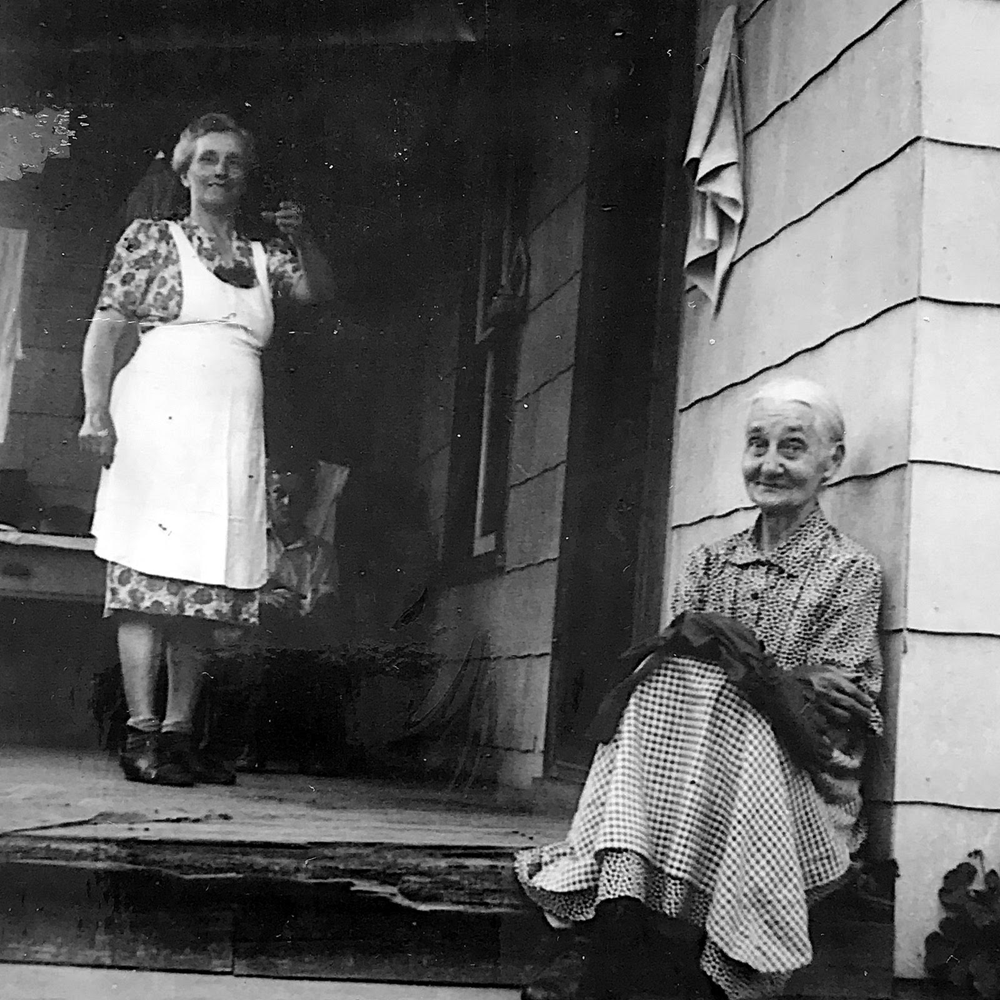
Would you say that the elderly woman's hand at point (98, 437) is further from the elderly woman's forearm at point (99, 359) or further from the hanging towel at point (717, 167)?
the hanging towel at point (717, 167)

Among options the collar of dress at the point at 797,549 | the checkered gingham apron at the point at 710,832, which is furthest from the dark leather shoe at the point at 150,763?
the collar of dress at the point at 797,549

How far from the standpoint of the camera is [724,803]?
8.07 feet

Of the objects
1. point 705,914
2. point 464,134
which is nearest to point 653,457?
point 464,134

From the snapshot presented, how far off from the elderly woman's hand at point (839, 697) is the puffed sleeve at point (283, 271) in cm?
148

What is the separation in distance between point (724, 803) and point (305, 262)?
5.26ft

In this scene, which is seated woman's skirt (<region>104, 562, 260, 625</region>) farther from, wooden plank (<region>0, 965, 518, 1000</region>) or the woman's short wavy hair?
the woman's short wavy hair

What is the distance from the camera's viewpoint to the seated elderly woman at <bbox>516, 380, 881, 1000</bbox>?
2406 millimetres

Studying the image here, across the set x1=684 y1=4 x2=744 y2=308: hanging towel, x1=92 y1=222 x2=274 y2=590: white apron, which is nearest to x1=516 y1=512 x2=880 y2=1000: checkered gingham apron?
x1=92 y1=222 x2=274 y2=590: white apron

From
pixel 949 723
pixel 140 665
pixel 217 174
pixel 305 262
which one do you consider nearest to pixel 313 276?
pixel 305 262

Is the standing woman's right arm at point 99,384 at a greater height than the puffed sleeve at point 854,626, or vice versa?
the standing woman's right arm at point 99,384

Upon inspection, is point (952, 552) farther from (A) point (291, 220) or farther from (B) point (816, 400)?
(A) point (291, 220)

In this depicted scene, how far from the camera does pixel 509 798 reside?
10.6 feet

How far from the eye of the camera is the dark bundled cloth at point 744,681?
248 cm

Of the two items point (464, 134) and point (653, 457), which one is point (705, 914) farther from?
point (464, 134)
